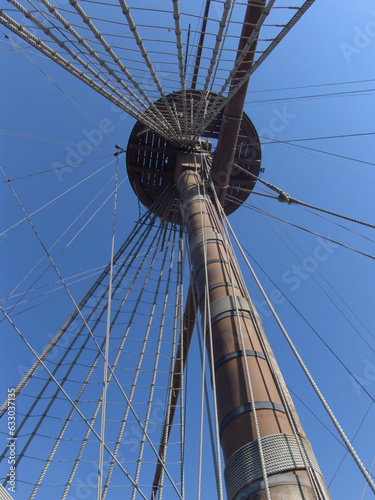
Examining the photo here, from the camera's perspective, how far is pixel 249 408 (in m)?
2.12

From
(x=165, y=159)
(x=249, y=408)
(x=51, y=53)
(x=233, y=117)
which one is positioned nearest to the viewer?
(x=249, y=408)

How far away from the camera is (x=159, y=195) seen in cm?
841

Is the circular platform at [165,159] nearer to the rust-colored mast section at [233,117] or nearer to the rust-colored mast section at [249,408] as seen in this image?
the rust-colored mast section at [233,117]

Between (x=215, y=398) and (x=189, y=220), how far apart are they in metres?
2.88

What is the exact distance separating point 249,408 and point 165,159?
21.9 ft

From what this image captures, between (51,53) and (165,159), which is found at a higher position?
(165,159)

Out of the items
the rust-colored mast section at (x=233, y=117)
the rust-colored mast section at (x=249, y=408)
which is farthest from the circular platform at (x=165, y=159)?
the rust-colored mast section at (x=249, y=408)

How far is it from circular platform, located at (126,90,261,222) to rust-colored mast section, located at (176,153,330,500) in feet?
15.3

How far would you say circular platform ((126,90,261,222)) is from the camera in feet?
25.1

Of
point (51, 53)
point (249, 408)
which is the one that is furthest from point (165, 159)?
point (249, 408)

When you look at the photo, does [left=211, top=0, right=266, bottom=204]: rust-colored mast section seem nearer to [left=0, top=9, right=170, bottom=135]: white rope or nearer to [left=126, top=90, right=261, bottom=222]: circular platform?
[left=0, top=9, right=170, bottom=135]: white rope

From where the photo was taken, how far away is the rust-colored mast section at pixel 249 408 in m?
1.77

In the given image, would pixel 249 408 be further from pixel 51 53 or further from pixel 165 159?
pixel 165 159

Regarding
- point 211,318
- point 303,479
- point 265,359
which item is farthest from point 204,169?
point 303,479
